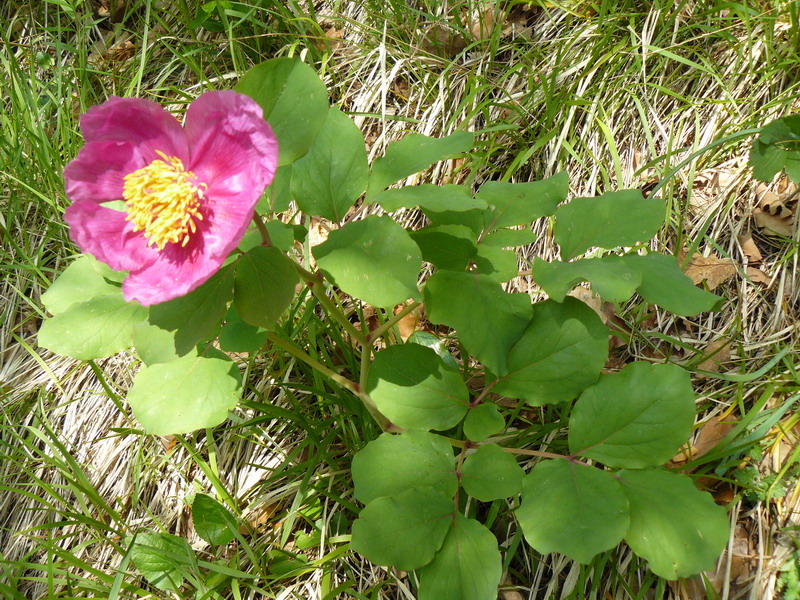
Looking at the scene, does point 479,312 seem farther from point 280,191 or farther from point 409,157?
point 280,191

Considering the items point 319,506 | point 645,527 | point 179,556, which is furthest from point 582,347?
point 179,556


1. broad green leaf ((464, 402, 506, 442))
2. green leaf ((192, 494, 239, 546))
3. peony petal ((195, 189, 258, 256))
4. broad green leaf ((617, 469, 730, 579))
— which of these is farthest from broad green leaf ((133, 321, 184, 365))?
broad green leaf ((617, 469, 730, 579))

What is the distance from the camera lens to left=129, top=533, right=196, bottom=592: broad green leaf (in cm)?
174

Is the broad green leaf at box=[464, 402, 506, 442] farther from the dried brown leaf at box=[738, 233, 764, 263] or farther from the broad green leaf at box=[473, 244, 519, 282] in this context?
the dried brown leaf at box=[738, 233, 764, 263]

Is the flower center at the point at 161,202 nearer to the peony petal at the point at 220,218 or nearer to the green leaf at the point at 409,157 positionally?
the peony petal at the point at 220,218

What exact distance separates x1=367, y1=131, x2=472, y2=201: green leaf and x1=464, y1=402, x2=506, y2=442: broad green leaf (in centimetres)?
47

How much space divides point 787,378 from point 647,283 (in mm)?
676

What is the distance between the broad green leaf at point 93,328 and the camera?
141 cm

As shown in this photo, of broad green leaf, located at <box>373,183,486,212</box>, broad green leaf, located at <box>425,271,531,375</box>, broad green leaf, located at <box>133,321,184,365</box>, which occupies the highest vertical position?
broad green leaf, located at <box>373,183,486,212</box>

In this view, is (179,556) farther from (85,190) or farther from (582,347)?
(582,347)

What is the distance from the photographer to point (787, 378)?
5.64 feet

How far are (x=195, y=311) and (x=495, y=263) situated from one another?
598mm

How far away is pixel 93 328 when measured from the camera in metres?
1.42

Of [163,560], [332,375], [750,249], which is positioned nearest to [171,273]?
[332,375]
